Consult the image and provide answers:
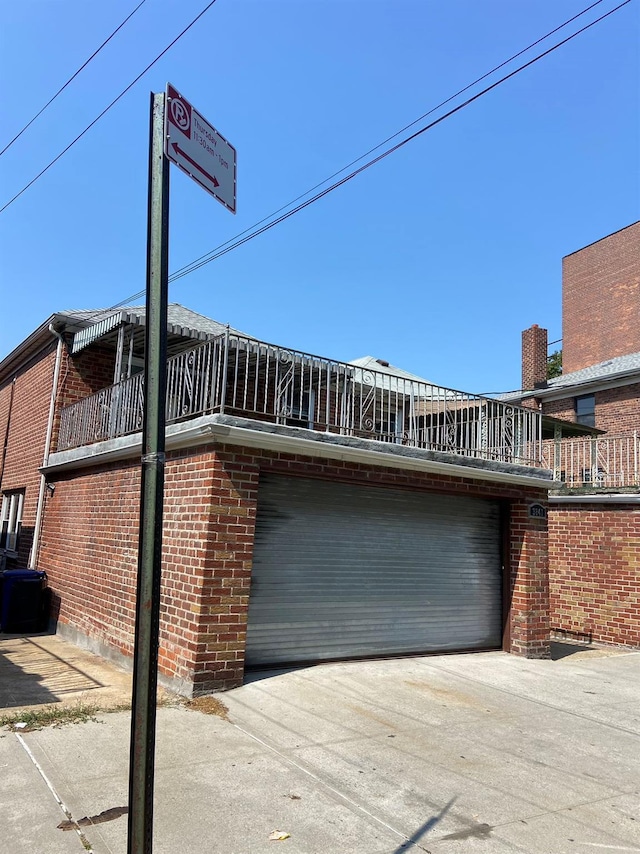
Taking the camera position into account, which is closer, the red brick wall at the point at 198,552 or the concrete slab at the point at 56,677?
the concrete slab at the point at 56,677

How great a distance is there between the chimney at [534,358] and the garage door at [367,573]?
1486 cm

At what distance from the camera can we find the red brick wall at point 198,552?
617 centimetres

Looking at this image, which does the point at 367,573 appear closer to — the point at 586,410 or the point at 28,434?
the point at 28,434

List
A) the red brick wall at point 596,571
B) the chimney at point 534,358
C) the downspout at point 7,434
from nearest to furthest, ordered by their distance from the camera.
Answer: the red brick wall at point 596,571 → the downspout at point 7,434 → the chimney at point 534,358

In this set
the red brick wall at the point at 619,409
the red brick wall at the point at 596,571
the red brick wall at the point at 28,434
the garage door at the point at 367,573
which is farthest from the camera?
the red brick wall at the point at 619,409

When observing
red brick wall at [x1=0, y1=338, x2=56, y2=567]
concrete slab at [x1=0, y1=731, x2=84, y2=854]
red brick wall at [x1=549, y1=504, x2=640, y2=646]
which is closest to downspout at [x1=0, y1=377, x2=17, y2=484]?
red brick wall at [x1=0, y1=338, x2=56, y2=567]

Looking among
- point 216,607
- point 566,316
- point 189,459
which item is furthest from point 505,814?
point 566,316

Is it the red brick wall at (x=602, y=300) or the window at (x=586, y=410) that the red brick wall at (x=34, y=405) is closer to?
the window at (x=586, y=410)

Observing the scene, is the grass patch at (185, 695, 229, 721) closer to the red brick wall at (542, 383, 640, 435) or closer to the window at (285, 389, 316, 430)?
the window at (285, 389, 316, 430)

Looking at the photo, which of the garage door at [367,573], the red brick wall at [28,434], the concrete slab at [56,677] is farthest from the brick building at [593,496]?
the red brick wall at [28,434]

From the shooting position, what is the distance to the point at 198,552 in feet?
20.4

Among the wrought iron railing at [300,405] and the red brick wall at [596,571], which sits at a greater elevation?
the wrought iron railing at [300,405]

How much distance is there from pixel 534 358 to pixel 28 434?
56.2 feet

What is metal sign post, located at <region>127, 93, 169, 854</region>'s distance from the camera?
220 centimetres
